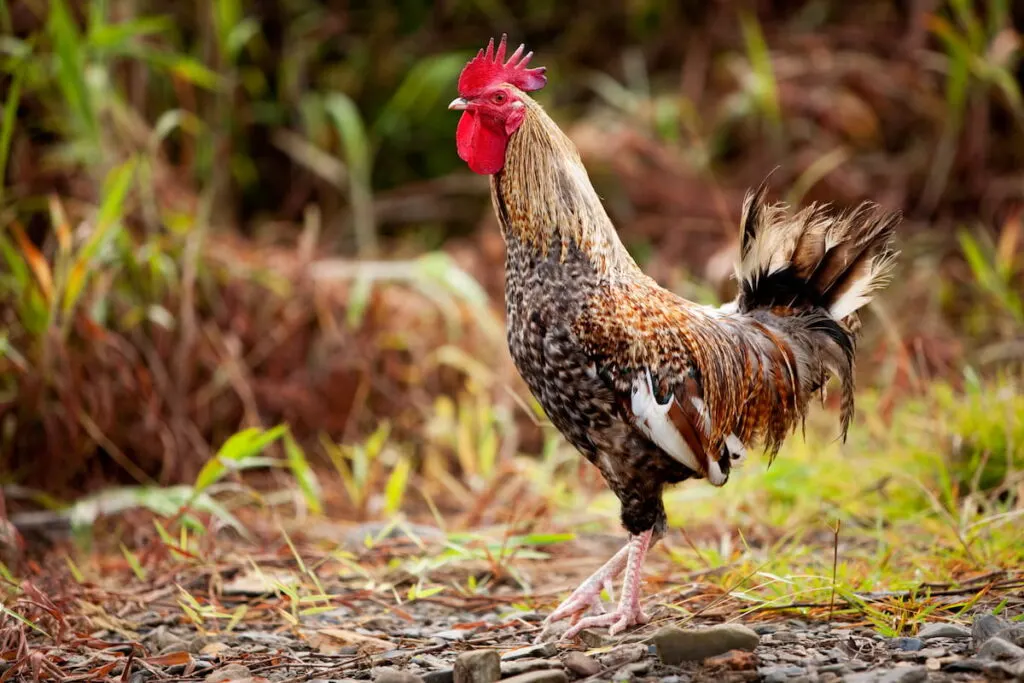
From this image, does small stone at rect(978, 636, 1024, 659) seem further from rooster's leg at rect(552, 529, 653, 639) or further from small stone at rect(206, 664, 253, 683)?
small stone at rect(206, 664, 253, 683)

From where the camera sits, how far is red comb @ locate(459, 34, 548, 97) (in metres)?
3.09

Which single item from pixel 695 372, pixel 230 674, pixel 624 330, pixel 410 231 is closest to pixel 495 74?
pixel 624 330

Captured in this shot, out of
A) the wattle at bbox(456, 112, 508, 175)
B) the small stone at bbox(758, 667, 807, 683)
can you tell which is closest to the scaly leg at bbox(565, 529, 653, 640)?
the small stone at bbox(758, 667, 807, 683)

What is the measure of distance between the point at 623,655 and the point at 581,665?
0.48 ft

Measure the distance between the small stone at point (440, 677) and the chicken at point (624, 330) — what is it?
0.44 metres

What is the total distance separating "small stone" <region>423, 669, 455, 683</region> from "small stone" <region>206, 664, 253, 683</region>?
18.0 inches

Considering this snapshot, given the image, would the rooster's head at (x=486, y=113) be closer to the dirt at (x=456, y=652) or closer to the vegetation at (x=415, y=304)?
the vegetation at (x=415, y=304)

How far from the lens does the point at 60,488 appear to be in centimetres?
443

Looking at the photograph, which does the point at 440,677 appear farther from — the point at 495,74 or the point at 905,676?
the point at 495,74

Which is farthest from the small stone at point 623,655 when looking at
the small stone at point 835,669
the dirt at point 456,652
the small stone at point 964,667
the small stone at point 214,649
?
the small stone at point 214,649

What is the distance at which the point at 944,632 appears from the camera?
2.73 metres

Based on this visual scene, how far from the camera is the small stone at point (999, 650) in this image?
2426 millimetres

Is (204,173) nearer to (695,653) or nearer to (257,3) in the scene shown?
(257,3)

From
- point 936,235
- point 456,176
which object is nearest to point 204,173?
point 456,176
